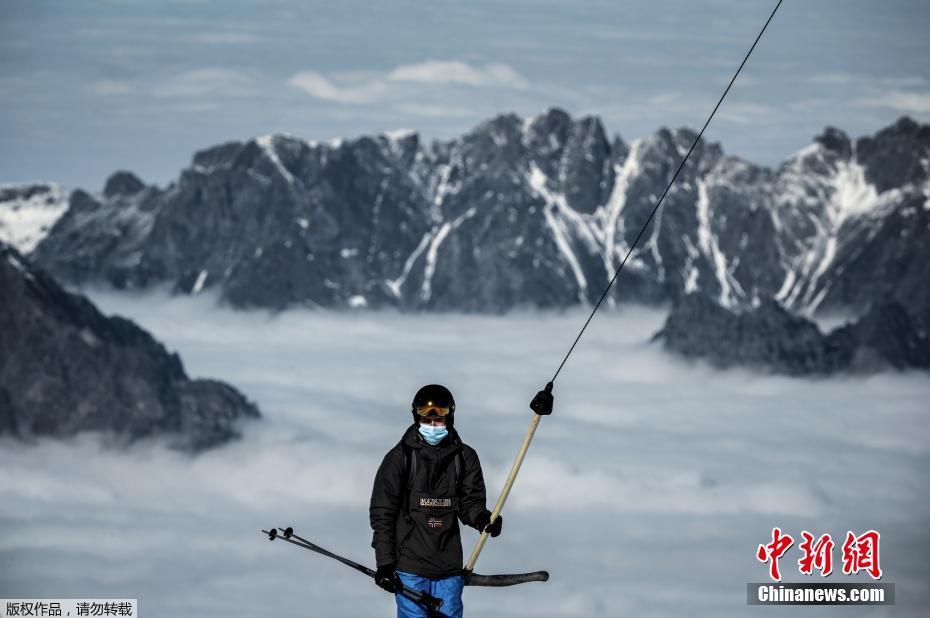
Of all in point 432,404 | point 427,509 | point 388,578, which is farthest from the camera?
point 427,509

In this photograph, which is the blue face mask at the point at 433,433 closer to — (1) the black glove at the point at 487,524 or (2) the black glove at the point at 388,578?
(1) the black glove at the point at 487,524

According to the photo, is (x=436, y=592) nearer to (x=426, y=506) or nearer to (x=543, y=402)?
(x=426, y=506)

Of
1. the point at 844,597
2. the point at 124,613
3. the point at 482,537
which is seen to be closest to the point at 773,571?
the point at 844,597

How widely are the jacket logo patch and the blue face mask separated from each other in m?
0.96

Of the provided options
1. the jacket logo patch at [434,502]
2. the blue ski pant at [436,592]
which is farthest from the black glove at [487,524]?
the blue ski pant at [436,592]

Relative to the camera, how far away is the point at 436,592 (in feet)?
84.9

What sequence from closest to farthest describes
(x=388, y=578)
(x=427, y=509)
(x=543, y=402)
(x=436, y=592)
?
(x=388, y=578), (x=427, y=509), (x=543, y=402), (x=436, y=592)

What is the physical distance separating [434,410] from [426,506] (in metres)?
1.67

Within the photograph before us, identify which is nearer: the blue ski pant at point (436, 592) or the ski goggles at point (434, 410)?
the ski goggles at point (434, 410)

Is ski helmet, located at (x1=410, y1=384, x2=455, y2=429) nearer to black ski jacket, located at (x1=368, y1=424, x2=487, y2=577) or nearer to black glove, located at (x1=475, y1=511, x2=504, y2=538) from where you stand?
black ski jacket, located at (x1=368, y1=424, x2=487, y2=577)

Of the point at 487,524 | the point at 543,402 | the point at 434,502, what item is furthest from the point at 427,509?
the point at 543,402

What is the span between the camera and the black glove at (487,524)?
25594mm

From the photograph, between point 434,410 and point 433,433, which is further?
point 433,433

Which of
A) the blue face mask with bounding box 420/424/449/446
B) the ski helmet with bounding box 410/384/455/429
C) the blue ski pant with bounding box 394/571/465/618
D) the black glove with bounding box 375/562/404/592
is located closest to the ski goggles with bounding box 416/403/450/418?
the ski helmet with bounding box 410/384/455/429
